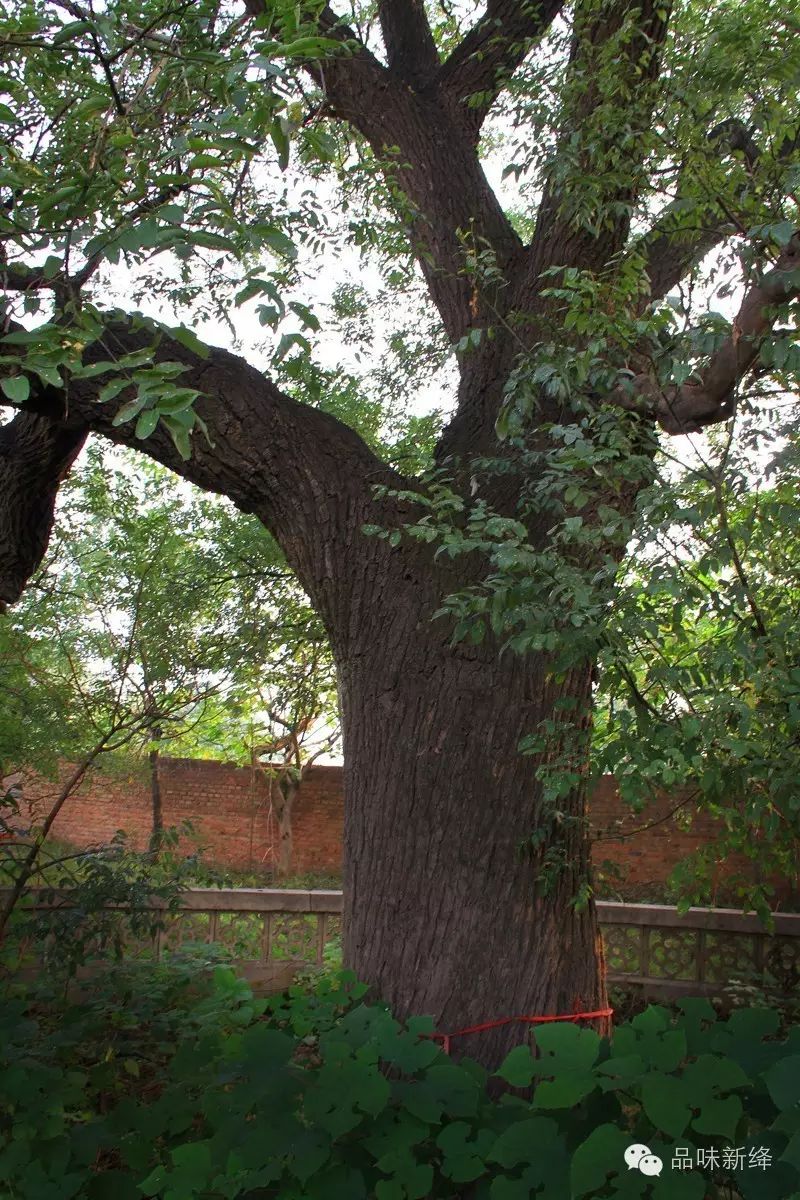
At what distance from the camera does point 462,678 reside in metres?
3.98

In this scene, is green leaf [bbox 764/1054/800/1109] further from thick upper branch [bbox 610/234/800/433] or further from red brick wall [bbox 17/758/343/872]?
red brick wall [bbox 17/758/343/872]

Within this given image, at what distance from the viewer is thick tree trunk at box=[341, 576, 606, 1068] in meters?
3.69

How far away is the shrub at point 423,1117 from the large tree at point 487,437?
55 centimetres

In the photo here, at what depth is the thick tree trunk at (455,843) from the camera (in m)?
3.69

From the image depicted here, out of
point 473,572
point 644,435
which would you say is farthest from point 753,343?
point 473,572

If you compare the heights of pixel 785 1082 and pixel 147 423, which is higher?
pixel 147 423

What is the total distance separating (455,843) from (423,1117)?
1088mm

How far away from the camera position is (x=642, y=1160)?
8.01ft

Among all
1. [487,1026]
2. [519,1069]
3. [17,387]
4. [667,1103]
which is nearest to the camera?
[17,387]

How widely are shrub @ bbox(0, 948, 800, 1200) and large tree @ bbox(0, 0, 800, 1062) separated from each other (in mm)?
548

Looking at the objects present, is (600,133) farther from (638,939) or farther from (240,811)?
(240,811)

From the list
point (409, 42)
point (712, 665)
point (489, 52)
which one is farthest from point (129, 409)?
point (409, 42)

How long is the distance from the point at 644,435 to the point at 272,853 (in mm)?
12649

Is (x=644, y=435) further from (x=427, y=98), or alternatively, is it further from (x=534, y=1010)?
(x=427, y=98)
